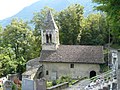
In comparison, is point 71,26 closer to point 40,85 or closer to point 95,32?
point 95,32

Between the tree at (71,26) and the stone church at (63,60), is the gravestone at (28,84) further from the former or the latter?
the tree at (71,26)

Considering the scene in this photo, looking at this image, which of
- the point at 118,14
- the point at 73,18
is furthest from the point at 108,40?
the point at 118,14

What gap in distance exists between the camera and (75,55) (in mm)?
52750

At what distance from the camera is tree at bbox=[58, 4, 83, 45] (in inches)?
2579

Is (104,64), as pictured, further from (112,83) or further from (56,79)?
(112,83)

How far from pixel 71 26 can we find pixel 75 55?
13.5 metres

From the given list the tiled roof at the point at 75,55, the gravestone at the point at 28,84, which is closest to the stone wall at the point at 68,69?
the tiled roof at the point at 75,55

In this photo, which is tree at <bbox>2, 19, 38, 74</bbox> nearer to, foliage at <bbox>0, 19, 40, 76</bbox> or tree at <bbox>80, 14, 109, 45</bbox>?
foliage at <bbox>0, 19, 40, 76</bbox>

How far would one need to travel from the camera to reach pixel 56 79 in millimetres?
52156

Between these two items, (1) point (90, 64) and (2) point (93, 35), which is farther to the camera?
(2) point (93, 35)

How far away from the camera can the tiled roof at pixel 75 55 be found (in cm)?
5159

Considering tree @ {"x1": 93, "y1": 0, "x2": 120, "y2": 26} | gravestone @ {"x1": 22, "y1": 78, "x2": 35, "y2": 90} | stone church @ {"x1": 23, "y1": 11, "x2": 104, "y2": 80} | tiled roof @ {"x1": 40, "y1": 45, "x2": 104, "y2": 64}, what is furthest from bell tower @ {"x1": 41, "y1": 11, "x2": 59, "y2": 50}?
tree @ {"x1": 93, "y1": 0, "x2": 120, "y2": 26}

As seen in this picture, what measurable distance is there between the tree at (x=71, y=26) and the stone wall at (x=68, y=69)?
1322 centimetres

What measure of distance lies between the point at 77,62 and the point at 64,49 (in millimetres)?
3493
